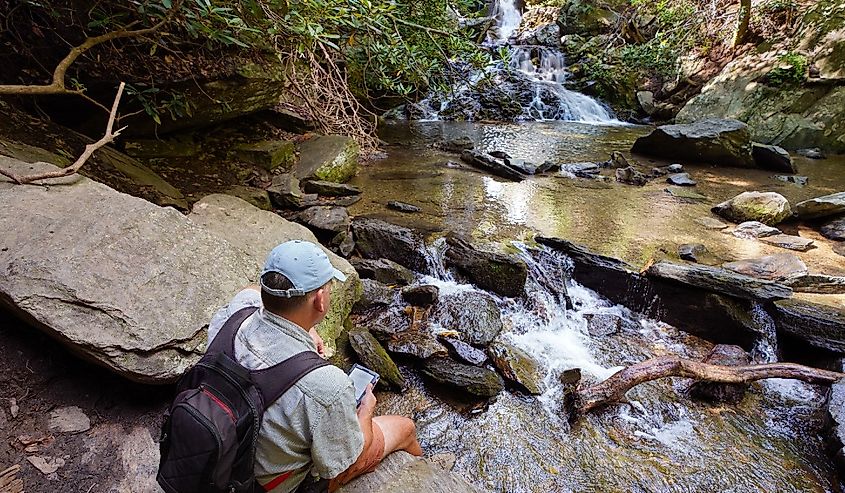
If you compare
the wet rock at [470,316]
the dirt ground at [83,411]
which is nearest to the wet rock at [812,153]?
the wet rock at [470,316]

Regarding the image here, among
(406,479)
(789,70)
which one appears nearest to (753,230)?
(406,479)

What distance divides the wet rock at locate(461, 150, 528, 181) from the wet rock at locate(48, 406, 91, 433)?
6866 mm

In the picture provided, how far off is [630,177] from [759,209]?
2.21 metres

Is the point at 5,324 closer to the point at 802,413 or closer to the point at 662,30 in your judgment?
the point at 802,413

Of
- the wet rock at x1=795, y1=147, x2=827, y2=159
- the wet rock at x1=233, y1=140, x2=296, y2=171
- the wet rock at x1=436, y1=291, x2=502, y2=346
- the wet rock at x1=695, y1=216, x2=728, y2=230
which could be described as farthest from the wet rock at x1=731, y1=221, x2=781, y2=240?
the wet rock at x1=233, y1=140, x2=296, y2=171

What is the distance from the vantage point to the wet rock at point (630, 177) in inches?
312

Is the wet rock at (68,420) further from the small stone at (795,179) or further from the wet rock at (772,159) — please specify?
the wet rock at (772,159)

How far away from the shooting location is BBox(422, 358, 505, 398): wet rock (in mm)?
3518

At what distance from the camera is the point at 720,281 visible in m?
4.30

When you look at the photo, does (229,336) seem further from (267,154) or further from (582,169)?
(582,169)

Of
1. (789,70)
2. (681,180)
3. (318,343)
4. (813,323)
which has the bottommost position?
(681,180)

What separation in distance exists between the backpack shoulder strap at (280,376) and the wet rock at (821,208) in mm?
7450

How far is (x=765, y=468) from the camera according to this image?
3.01 m

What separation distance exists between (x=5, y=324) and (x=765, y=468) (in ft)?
15.9
